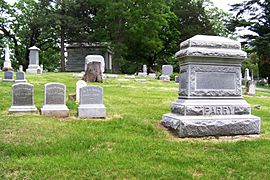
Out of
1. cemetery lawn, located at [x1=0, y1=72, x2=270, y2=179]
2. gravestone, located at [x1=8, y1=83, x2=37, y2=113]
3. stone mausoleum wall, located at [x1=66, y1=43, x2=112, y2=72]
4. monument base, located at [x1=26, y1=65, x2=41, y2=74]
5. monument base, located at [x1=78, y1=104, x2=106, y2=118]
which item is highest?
stone mausoleum wall, located at [x1=66, y1=43, x2=112, y2=72]

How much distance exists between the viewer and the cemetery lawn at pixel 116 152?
4.88 meters

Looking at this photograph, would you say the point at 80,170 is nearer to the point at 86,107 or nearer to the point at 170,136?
the point at 170,136

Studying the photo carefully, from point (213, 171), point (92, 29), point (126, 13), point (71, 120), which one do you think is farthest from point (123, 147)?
point (92, 29)

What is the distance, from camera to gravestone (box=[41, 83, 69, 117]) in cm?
856

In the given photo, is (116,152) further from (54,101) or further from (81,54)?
(81,54)

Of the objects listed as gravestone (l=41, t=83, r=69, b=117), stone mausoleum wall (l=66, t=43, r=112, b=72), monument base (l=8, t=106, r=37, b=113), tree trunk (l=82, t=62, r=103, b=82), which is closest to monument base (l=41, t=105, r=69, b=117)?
gravestone (l=41, t=83, r=69, b=117)

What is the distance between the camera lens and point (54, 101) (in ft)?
28.8

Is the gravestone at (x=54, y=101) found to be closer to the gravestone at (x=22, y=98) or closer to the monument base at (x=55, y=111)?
the monument base at (x=55, y=111)

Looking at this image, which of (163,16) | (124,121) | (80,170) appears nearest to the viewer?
(80,170)

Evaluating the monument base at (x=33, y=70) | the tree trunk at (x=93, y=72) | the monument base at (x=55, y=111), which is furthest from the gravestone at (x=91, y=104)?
the monument base at (x=33, y=70)

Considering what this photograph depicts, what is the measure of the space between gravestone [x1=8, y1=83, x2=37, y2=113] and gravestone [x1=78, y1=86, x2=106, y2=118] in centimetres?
127

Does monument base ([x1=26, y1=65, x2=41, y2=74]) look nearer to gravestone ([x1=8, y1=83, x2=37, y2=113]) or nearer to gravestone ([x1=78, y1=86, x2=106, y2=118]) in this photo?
gravestone ([x1=8, y1=83, x2=37, y2=113])

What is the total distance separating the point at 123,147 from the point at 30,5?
40.2 metres

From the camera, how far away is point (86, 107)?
8578mm
